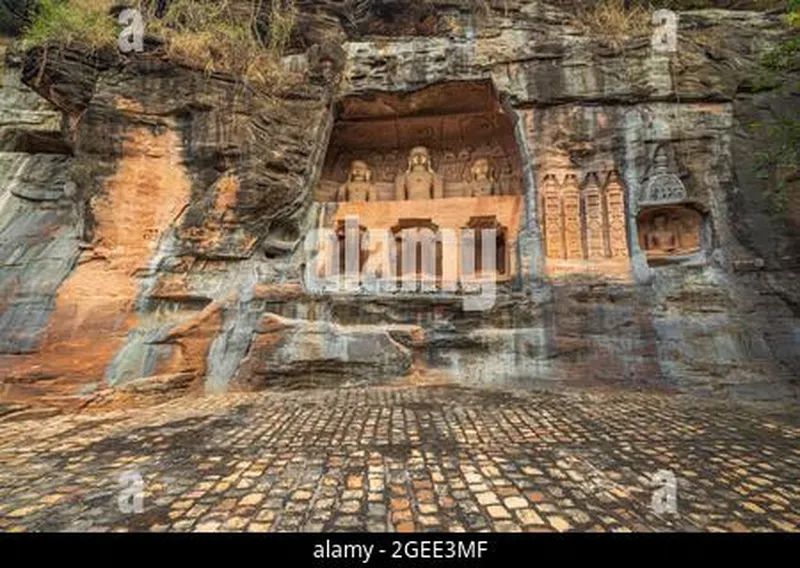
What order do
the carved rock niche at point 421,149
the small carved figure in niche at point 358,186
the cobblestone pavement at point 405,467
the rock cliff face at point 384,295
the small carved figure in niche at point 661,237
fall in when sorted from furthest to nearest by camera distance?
the small carved figure in niche at point 358,186 → the carved rock niche at point 421,149 → the small carved figure in niche at point 661,237 → the rock cliff face at point 384,295 → the cobblestone pavement at point 405,467

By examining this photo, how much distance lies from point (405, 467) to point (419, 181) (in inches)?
335

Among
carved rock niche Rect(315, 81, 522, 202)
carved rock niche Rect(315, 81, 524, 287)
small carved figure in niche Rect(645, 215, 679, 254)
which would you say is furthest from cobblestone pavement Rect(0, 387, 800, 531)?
carved rock niche Rect(315, 81, 522, 202)

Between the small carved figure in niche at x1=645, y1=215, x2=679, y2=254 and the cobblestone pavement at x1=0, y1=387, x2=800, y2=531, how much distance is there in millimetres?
3662

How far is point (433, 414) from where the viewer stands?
577 cm

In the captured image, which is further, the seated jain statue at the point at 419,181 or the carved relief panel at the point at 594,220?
the seated jain statue at the point at 419,181

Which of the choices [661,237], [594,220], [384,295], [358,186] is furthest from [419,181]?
[661,237]

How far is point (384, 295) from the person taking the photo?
344 inches

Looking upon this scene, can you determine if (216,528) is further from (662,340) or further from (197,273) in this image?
(662,340)

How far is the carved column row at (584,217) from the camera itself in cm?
847

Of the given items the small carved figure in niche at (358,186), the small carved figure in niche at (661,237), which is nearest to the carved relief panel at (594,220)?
the small carved figure in niche at (661,237)

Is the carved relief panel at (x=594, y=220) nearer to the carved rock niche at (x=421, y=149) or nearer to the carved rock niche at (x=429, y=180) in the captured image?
the carved rock niche at (x=429, y=180)

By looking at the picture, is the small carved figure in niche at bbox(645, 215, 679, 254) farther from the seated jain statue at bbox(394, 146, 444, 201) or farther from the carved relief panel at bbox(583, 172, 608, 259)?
the seated jain statue at bbox(394, 146, 444, 201)

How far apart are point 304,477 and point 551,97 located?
8.75 metres

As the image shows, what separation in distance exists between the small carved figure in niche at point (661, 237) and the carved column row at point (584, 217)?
90 centimetres
